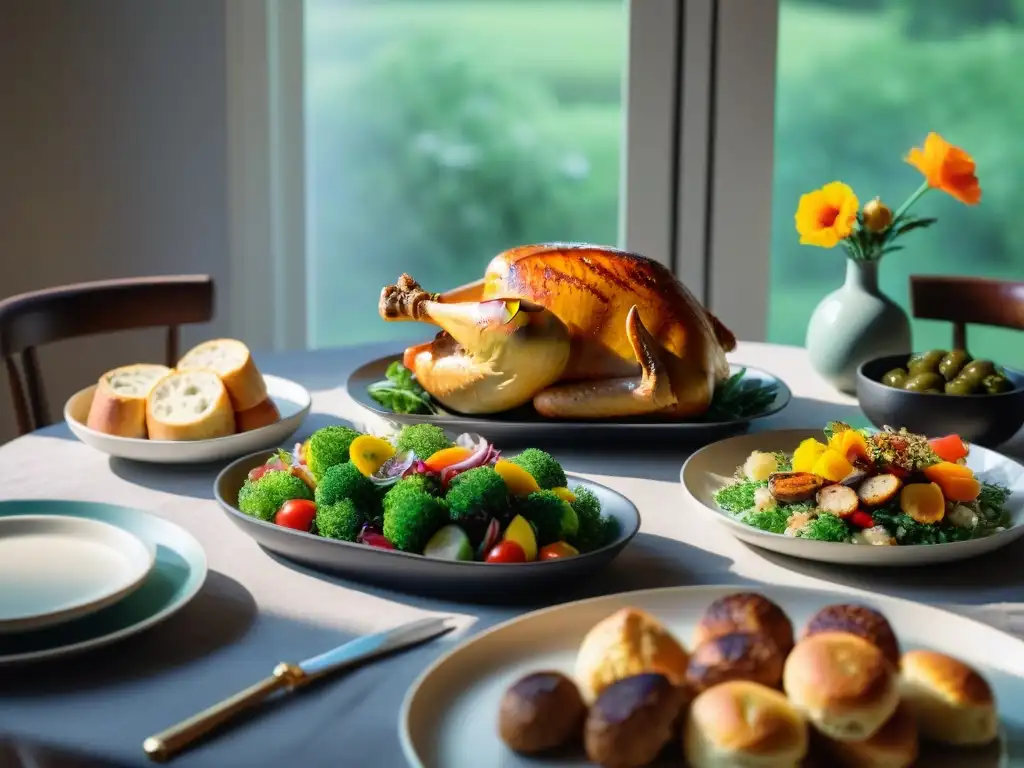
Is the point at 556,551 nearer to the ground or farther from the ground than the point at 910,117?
nearer to the ground

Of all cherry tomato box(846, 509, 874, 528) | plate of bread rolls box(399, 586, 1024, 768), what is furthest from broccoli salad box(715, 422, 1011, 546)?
plate of bread rolls box(399, 586, 1024, 768)

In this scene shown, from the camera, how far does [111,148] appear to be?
3.10 meters

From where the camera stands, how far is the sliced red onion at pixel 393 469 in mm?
1038

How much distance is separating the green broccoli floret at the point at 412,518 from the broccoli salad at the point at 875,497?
1.00 ft

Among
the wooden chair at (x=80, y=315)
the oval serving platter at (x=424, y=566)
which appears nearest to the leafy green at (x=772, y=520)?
the oval serving platter at (x=424, y=566)

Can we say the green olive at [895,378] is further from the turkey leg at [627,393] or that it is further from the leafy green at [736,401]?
the turkey leg at [627,393]

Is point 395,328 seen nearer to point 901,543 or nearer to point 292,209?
point 292,209

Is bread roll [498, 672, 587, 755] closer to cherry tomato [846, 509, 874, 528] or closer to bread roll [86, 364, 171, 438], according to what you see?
cherry tomato [846, 509, 874, 528]

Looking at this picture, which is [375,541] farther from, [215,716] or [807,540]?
[807,540]

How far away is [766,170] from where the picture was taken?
3.03 m

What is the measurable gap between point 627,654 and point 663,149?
246cm

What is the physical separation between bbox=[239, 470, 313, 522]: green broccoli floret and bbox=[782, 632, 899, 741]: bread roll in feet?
1.71

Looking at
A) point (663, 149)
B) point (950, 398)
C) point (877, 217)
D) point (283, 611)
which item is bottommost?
point (283, 611)

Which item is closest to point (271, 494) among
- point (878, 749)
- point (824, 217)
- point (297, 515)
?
point (297, 515)
